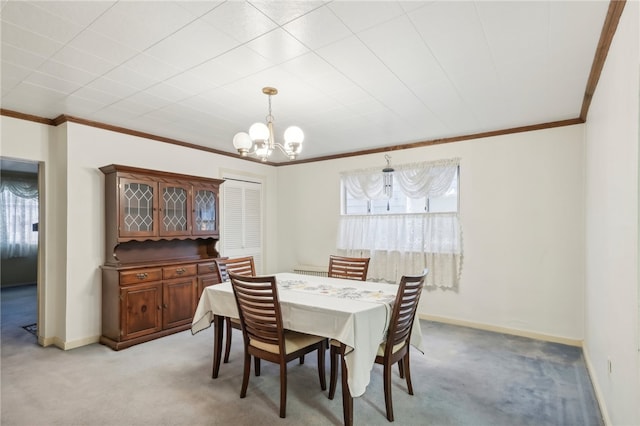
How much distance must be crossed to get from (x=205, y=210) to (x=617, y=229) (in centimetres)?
415

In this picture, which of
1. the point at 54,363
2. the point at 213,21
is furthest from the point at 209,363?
the point at 213,21

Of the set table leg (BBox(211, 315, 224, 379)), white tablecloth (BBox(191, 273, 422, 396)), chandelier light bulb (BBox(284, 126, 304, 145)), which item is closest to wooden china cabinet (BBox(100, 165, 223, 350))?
white tablecloth (BBox(191, 273, 422, 396))

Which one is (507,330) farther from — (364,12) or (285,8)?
(285,8)

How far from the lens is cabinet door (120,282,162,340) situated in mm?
3498

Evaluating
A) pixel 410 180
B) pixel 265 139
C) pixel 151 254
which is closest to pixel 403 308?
pixel 265 139

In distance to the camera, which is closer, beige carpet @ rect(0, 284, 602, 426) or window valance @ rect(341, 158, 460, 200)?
beige carpet @ rect(0, 284, 602, 426)

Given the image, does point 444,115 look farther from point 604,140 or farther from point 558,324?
point 558,324

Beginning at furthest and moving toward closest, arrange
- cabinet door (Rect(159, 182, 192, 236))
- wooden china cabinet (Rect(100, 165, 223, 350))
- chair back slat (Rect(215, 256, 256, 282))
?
A: cabinet door (Rect(159, 182, 192, 236)) < wooden china cabinet (Rect(100, 165, 223, 350)) < chair back slat (Rect(215, 256, 256, 282))

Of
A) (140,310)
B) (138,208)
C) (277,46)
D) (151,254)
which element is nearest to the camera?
(277,46)

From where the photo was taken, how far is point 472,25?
1.93 meters

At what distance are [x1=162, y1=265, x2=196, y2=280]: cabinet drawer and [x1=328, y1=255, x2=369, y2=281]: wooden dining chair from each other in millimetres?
1807

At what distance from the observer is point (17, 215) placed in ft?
23.0

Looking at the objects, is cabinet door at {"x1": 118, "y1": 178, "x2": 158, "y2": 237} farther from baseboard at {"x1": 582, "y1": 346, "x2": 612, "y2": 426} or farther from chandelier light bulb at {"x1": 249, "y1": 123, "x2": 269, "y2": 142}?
baseboard at {"x1": 582, "y1": 346, "x2": 612, "y2": 426}

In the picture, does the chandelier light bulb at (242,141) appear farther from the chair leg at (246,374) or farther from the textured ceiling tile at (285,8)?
the chair leg at (246,374)
